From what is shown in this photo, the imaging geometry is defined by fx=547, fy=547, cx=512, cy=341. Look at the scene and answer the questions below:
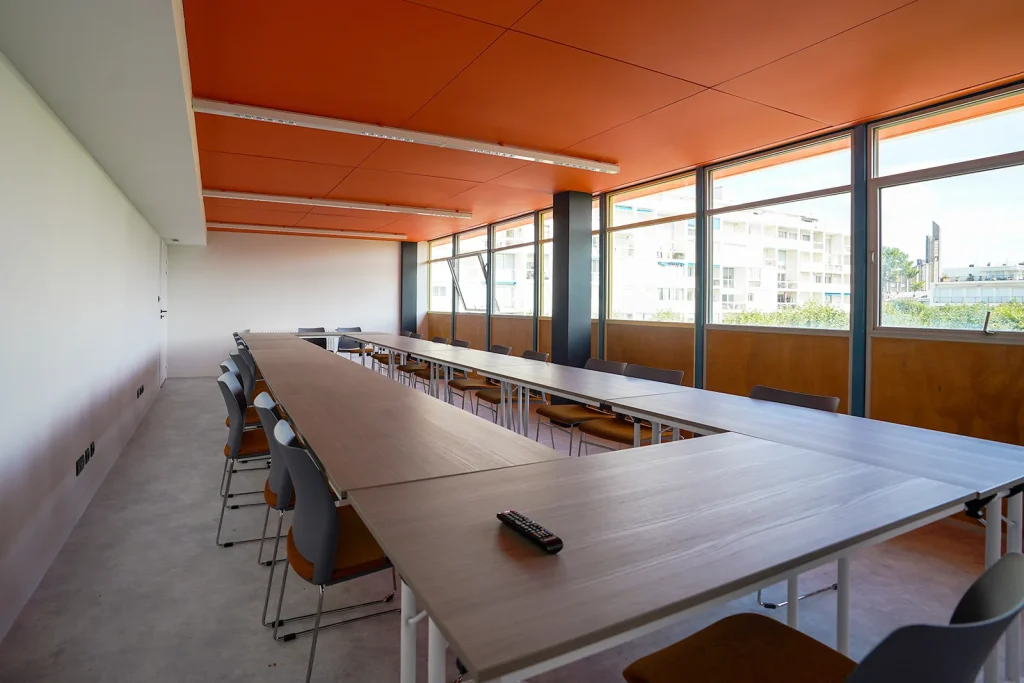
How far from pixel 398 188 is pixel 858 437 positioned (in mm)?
5667

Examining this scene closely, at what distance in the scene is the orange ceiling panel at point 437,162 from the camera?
500 centimetres

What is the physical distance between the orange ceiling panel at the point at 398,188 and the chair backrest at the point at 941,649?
19.0ft

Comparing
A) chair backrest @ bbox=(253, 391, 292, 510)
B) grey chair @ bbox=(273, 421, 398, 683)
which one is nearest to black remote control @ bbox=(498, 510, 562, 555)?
grey chair @ bbox=(273, 421, 398, 683)

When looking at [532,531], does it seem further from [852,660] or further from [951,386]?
[951,386]

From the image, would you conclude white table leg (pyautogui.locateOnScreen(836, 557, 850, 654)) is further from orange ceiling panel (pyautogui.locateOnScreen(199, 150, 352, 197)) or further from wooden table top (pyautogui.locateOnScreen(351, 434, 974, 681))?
orange ceiling panel (pyautogui.locateOnScreen(199, 150, 352, 197))

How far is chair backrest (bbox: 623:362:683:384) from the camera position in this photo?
4.01 m

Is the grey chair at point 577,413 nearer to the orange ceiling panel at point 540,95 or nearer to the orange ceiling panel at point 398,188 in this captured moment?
the orange ceiling panel at point 540,95

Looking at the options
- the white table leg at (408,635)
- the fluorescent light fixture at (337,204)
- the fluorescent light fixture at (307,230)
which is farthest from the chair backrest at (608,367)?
the fluorescent light fixture at (307,230)

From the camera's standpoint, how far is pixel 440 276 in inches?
464

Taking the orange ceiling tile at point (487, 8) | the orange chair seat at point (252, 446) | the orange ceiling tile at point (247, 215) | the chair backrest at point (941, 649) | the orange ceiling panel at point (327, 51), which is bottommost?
the orange chair seat at point (252, 446)

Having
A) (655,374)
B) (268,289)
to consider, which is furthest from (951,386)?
(268,289)

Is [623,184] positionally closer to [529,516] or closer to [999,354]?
[999,354]

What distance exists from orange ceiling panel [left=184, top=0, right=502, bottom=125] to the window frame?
126 inches

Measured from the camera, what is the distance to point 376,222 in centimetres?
922
